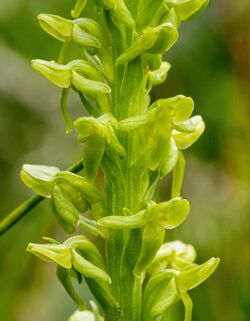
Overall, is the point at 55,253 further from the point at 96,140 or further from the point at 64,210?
the point at 96,140

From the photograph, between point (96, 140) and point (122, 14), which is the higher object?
point (122, 14)


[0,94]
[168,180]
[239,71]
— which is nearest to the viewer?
[239,71]

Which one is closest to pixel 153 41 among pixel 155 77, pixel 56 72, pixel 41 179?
pixel 155 77

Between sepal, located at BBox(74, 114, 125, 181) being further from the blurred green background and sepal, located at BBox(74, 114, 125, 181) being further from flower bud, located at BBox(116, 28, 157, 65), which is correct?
the blurred green background

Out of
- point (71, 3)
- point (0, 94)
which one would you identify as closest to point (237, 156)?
point (71, 3)

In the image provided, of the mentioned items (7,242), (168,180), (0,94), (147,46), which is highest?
(147,46)

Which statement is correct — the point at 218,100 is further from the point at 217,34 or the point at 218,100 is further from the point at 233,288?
the point at 233,288

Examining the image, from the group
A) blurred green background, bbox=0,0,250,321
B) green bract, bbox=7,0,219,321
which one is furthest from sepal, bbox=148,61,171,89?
blurred green background, bbox=0,0,250,321
